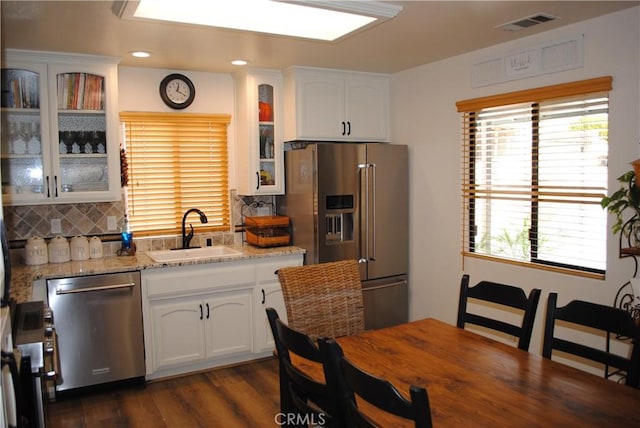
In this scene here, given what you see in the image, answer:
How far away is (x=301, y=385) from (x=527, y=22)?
241cm

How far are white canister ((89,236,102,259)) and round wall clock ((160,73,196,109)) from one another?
1.19m

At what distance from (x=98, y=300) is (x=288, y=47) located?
6.87 feet

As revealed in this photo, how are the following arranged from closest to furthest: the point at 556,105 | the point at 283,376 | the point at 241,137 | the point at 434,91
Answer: the point at 283,376 < the point at 556,105 < the point at 434,91 < the point at 241,137

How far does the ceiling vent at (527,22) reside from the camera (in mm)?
2902

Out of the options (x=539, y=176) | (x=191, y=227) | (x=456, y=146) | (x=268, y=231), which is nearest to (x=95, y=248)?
(x=191, y=227)

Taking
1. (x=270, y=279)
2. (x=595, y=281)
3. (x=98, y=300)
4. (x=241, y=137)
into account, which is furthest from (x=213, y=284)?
(x=595, y=281)

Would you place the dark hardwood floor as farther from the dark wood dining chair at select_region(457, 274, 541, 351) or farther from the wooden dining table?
the dark wood dining chair at select_region(457, 274, 541, 351)

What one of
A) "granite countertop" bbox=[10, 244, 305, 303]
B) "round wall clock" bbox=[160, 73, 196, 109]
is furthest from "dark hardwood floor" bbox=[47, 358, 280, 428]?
"round wall clock" bbox=[160, 73, 196, 109]

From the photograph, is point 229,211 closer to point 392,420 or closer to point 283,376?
point 283,376

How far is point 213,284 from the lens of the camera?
3836mm

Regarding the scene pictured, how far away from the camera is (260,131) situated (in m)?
4.34

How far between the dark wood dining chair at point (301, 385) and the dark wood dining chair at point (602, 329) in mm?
1016

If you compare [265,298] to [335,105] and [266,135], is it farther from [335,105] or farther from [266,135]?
[335,105]

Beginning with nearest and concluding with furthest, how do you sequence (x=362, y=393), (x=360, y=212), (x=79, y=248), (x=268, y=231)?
(x=362, y=393) → (x=79, y=248) → (x=360, y=212) → (x=268, y=231)
